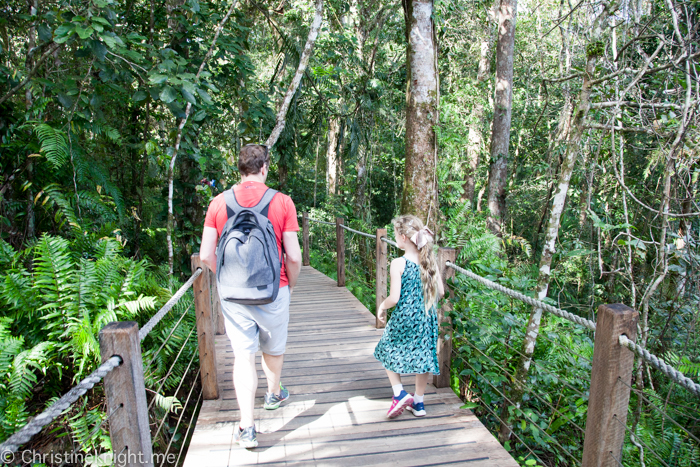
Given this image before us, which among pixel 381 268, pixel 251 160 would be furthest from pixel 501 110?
pixel 251 160

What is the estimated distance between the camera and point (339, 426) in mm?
3041

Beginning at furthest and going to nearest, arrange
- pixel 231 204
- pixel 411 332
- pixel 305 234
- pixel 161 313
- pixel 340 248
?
pixel 305 234 → pixel 340 248 → pixel 411 332 → pixel 231 204 → pixel 161 313

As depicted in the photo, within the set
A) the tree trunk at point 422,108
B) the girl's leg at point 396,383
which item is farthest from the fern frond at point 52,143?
the girl's leg at point 396,383

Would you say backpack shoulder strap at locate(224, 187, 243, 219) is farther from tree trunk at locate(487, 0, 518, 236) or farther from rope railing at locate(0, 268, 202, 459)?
tree trunk at locate(487, 0, 518, 236)

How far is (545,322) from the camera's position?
250 inches

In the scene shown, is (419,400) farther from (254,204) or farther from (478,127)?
(478,127)

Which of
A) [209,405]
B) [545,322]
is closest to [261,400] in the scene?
[209,405]

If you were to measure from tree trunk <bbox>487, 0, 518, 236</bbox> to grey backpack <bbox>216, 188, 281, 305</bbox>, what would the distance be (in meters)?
8.78

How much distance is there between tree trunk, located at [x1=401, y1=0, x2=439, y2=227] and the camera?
208 inches

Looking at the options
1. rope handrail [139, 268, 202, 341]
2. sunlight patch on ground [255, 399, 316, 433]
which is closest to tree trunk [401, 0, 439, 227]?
sunlight patch on ground [255, 399, 316, 433]

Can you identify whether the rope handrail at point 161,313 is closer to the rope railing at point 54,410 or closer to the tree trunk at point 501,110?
the rope railing at point 54,410

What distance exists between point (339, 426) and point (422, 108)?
3831 mm

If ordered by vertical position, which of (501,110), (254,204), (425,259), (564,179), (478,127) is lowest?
(425,259)

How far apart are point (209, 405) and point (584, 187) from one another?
9623 millimetres
